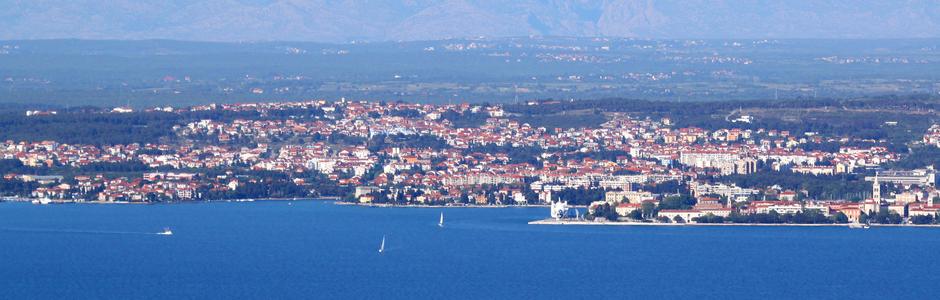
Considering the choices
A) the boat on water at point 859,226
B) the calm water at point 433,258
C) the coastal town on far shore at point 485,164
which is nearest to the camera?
the calm water at point 433,258

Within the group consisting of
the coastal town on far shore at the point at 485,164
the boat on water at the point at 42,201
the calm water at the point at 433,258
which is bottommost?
the calm water at the point at 433,258

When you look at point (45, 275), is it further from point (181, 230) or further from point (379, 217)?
point (379, 217)

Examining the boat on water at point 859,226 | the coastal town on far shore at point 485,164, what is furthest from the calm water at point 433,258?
the coastal town on far shore at point 485,164

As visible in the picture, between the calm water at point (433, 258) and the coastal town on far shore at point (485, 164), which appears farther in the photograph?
the coastal town on far shore at point (485, 164)

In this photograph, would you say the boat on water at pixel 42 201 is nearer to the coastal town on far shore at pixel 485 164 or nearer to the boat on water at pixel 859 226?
the coastal town on far shore at pixel 485 164

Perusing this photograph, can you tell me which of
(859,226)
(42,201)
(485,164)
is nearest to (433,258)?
(859,226)

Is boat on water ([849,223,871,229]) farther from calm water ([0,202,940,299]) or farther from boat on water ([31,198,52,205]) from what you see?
boat on water ([31,198,52,205])

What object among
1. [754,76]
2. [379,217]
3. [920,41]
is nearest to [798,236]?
[379,217]
